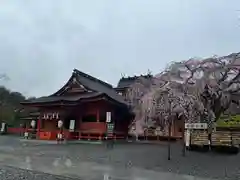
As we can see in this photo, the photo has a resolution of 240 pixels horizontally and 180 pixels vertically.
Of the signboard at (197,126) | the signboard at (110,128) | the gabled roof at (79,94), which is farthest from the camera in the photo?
the gabled roof at (79,94)

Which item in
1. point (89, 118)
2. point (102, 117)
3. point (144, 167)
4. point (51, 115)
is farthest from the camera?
point (89, 118)

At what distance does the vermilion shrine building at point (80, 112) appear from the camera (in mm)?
28250

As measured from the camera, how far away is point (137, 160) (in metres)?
16.3

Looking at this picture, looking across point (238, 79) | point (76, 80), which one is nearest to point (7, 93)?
point (76, 80)

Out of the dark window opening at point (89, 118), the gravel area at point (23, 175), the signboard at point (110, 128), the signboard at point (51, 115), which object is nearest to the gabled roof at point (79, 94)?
the signboard at point (51, 115)

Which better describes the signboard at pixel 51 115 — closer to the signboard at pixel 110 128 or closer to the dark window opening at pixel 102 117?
the dark window opening at pixel 102 117

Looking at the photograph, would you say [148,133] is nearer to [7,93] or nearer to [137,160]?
[137,160]

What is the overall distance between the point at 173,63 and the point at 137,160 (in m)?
8.52

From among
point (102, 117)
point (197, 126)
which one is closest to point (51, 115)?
point (102, 117)

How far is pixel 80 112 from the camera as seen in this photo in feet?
99.8

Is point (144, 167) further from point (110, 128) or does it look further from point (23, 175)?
point (110, 128)

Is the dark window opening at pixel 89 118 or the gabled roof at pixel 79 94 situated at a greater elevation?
the gabled roof at pixel 79 94

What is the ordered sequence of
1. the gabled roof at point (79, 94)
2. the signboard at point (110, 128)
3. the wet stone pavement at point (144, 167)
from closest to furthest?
1. the wet stone pavement at point (144, 167)
2. the signboard at point (110, 128)
3. the gabled roof at point (79, 94)

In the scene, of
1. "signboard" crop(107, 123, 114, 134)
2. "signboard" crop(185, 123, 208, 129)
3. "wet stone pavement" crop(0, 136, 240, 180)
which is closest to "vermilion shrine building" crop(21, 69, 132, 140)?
"signboard" crop(107, 123, 114, 134)
